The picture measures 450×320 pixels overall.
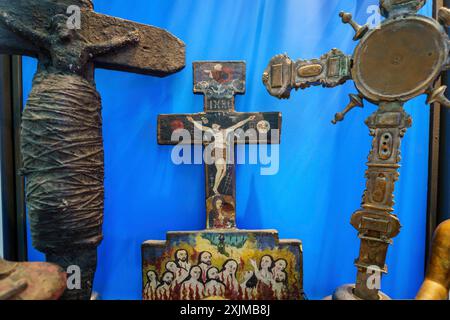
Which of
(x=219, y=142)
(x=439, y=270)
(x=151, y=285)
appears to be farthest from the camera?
(x=219, y=142)

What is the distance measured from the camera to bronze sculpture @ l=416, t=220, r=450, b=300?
102 centimetres

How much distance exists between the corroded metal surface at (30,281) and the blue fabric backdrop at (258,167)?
65 cm

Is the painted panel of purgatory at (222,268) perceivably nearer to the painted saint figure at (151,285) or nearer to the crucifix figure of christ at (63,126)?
the painted saint figure at (151,285)

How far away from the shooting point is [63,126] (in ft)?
3.60

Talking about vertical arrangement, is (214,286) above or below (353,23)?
below

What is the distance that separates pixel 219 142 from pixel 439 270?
1197 mm

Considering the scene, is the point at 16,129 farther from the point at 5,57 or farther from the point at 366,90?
the point at 366,90

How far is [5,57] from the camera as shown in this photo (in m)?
1.60

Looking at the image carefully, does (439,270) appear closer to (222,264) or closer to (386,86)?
(386,86)

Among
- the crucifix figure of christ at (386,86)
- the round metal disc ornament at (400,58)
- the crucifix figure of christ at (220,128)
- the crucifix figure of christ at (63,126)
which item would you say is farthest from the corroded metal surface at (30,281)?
the round metal disc ornament at (400,58)

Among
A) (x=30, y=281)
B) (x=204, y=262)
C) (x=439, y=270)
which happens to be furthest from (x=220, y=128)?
(x=439, y=270)
